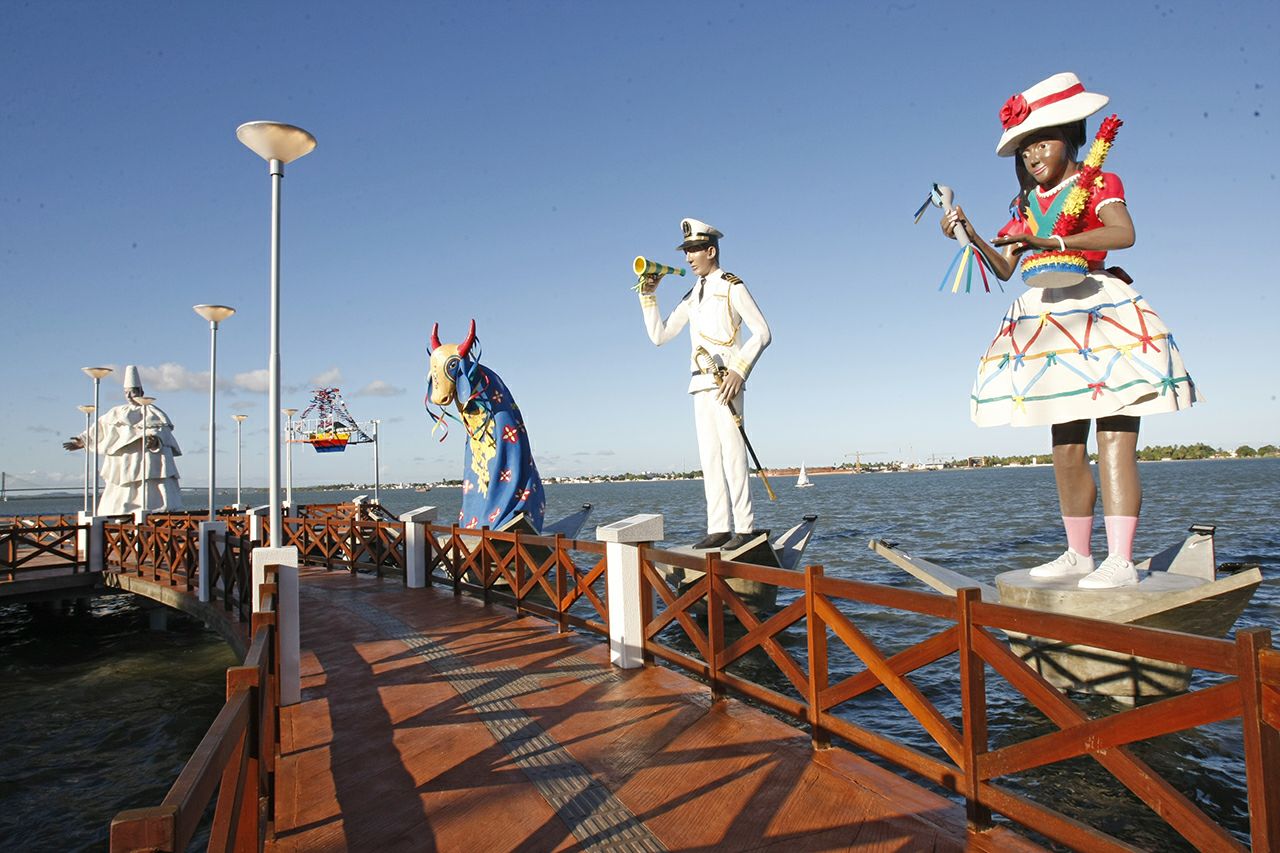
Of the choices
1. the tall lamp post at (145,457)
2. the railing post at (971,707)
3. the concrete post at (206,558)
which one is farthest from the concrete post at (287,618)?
the tall lamp post at (145,457)

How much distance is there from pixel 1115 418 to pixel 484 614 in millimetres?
7091

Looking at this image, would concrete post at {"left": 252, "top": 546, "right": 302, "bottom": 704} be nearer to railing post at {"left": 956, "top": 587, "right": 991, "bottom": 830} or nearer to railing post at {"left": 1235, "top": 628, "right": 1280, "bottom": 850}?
railing post at {"left": 956, "top": 587, "right": 991, "bottom": 830}

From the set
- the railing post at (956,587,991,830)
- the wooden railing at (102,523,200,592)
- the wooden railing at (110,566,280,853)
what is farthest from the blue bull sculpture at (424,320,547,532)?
the railing post at (956,587,991,830)

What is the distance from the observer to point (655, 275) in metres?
8.63

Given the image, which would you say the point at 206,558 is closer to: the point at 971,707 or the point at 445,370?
the point at 445,370

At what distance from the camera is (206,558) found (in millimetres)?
11234

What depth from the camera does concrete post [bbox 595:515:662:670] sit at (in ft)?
22.0

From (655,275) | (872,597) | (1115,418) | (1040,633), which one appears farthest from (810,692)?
(655,275)

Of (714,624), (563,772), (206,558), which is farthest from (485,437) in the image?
(563,772)

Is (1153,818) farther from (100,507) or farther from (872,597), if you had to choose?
(100,507)

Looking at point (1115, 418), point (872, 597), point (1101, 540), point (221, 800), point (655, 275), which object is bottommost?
point (1101, 540)

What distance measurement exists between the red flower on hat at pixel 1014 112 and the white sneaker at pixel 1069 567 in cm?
336

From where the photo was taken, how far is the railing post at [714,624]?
218 inches

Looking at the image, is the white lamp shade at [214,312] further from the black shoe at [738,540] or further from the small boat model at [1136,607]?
the small boat model at [1136,607]
